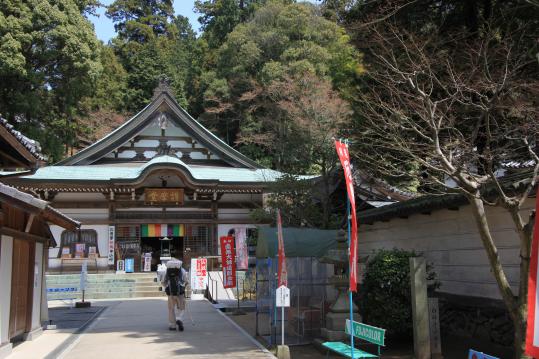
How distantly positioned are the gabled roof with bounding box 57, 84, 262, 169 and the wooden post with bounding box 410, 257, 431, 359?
59.6ft

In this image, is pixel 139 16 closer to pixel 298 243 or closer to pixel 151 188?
pixel 151 188

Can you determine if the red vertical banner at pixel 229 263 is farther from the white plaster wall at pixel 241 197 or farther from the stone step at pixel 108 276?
the white plaster wall at pixel 241 197

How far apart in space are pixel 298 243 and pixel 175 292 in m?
3.17

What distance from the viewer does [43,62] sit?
91.5 feet

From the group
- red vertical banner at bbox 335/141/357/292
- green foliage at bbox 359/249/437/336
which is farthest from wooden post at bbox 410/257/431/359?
red vertical banner at bbox 335/141/357/292

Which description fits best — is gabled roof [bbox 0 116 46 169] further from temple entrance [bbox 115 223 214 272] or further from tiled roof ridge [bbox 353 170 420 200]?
temple entrance [bbox 115 223 214 272]

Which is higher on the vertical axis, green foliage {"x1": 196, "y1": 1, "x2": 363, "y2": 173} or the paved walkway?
green foliage {"x1": 196, "y1": 1, "x2": 363, "y2": 173}

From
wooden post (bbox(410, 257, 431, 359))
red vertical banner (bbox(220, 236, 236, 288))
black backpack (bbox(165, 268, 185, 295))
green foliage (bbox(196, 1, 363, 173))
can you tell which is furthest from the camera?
green foliage (bbox(196, 1, 363, 173))

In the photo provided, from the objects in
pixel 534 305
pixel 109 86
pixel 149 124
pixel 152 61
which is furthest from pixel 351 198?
pixel 152 61

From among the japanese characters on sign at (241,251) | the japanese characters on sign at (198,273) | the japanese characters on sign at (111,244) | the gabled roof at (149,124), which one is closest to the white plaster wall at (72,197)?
the gabled roof at (149,124)

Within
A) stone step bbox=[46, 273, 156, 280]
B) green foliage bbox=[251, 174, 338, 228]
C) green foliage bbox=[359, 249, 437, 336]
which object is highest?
green foliage bbox=[251, 174, 338, 228]

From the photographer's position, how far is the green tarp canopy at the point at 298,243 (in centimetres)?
1191

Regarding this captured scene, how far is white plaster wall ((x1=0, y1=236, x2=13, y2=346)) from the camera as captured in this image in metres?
8.09

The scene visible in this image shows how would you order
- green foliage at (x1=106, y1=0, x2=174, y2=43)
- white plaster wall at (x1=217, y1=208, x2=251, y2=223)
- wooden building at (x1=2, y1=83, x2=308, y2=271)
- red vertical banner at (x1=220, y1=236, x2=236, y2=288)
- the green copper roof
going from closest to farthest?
red vertical banner at (x1=220, y1=236, x2=236, y2=288)
the green copper roof
wooden building at (x1=2, y1=83, x2=308, y2=271)
white plaster wall at (x1=217, y1=208, x2=251, y2=223)
green foliage at (x1=106, y1=0, x2=174, y2=43)
